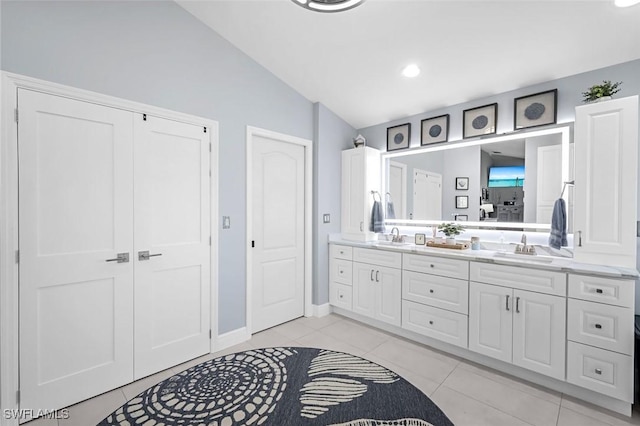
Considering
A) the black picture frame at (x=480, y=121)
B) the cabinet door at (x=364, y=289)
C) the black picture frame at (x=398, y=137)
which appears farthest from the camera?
the black picture frame at (x=398, y=137)

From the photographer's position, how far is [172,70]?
2488 millimetres

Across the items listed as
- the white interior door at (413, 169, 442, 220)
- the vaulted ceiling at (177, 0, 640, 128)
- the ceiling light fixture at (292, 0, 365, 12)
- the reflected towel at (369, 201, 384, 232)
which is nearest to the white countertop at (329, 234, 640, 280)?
the reflected towel at (369, 201, 384, 232)

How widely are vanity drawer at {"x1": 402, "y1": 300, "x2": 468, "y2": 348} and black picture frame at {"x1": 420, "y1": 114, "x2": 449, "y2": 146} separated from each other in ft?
6.09

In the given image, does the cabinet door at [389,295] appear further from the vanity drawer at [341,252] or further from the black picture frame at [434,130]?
the black picture frame at [434,130]

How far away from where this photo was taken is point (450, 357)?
268 centimetres

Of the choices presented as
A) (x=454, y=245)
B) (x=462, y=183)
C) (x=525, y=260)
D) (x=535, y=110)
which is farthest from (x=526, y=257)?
(x=535, y=110)

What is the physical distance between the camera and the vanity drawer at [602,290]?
6.18 feet

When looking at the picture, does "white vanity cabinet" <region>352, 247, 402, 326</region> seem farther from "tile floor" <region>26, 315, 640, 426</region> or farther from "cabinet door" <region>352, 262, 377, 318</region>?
"tile floor" <region>26, 315, 640, 426</region>

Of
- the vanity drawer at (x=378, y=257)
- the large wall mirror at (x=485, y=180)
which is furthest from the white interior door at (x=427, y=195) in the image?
the vanity drawer at (x=378, y=257)

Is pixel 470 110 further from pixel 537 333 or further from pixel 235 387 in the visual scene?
pixel 235 387

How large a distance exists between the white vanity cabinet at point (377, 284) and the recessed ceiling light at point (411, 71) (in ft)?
5.94

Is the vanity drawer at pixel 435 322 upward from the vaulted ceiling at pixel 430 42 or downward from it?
downward

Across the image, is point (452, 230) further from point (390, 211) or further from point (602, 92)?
point (602, 92)

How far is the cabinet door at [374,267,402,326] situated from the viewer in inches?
120
